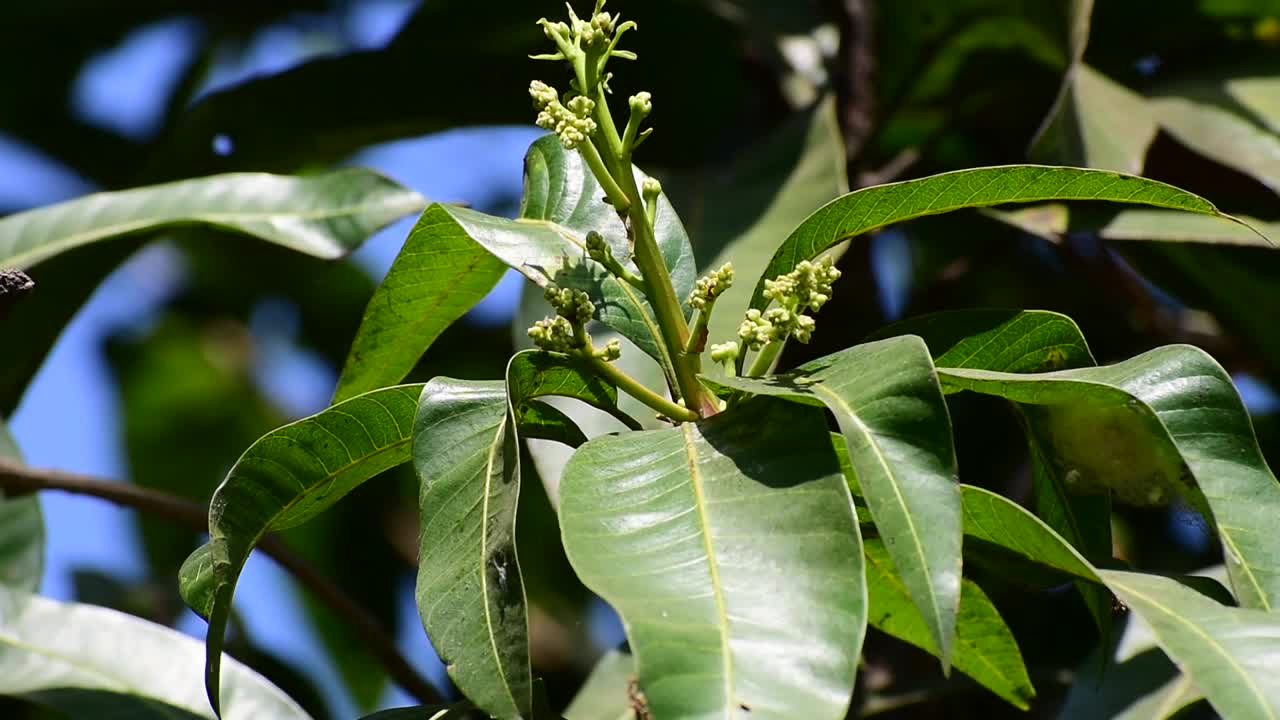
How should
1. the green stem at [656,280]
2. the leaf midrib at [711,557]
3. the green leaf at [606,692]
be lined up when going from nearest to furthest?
the leaf midrib at [711,557] < the green stem at [656,280] < the green leaf at [606,692]

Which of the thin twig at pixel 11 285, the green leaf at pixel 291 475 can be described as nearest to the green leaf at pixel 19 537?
the thin twig at pixel 11 285

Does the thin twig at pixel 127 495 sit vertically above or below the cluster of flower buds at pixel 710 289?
above

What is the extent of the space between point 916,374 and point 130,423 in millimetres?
1879

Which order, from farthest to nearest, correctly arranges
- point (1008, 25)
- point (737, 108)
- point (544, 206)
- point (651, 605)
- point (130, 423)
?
point (130, 423), point (737, 108), point (1008, 25), point (544, 206), point (651, 605)

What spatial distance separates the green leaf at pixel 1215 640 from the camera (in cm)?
62

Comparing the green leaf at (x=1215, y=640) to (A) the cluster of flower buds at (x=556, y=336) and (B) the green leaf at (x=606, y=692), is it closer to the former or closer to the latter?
(A) the cluster of flower buds at (x=556, y=336)

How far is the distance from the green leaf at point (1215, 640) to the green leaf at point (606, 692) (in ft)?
1.80

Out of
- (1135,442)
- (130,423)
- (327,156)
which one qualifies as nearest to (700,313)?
(1135,442)

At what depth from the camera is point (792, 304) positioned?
784mm

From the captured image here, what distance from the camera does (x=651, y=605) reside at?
0.62 m

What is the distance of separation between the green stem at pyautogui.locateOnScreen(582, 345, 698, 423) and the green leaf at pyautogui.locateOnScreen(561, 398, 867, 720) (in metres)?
0.06

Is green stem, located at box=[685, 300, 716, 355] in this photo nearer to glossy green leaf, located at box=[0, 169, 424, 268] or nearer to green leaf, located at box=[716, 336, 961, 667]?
green leaf, located at box=[716, 336, 961, 667]

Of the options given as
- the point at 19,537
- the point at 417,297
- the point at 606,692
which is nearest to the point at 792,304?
the point at 417,297

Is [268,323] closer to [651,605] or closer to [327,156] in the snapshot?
[327,156]
